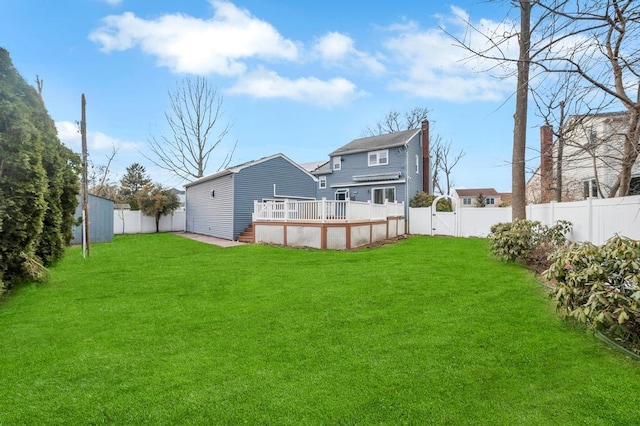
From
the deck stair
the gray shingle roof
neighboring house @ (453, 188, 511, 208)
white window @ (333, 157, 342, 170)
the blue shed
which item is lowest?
the deck stair

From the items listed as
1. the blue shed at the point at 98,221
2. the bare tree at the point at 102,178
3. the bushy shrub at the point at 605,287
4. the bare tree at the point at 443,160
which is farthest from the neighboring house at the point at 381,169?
the bare tree at the point at 102,178

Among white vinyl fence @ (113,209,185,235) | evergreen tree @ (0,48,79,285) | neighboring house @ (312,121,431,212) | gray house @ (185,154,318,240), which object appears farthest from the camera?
white vinyl fence @ (113,209,185,235)

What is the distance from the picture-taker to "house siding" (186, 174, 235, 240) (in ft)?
53.8

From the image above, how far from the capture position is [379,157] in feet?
71.5

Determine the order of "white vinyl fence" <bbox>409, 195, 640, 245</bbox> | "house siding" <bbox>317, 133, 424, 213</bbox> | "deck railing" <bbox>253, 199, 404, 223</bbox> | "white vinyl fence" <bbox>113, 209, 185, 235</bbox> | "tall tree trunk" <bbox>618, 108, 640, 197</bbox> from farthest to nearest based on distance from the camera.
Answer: "white vinyl fence" <bbox>113, 209, 185, 235</bbox> → "house siding" <bbox>317, 133, 424, 213</bbox> → "deck railing" <bbox>253, 199, 404, 223</bbox> → "white vinyl fence" <bbox>409, 195, 640, 245</bbox> → "tall tree trunk" <bbox>618, 108, 640, 197</bbox>

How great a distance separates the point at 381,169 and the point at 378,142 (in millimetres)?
2297

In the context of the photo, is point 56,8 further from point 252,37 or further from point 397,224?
→ point 397,224

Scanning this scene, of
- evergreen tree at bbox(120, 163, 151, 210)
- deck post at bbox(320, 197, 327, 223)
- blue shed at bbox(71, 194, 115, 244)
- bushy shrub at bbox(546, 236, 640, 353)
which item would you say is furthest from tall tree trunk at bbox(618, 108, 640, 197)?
evergreen tree at bbox(120, 163, 151, 210)

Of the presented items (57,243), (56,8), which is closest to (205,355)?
(57,243)

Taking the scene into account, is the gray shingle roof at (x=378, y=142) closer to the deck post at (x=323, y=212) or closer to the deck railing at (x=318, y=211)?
the deck railing at (x=318, y=211)

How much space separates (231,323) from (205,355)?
0.93 m

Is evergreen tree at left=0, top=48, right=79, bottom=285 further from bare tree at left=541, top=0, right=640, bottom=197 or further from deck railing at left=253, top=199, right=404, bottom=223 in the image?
bare tree at left=541, top=0, right=640, bottom=197

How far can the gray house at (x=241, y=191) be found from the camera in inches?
637

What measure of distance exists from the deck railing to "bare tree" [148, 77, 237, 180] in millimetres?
14181
